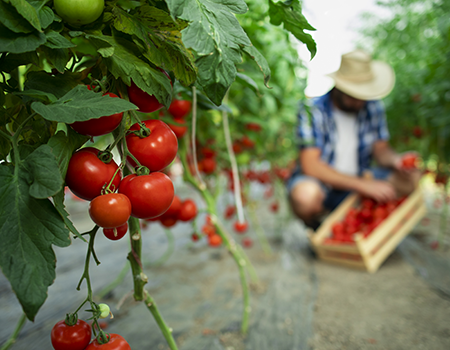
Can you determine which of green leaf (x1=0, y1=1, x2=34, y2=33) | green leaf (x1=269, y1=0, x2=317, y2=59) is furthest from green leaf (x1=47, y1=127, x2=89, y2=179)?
green leaf (x1=269, y1=0, x2=317, y2=59)

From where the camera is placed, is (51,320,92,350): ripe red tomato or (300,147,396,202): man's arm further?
(300,147,396,202): man's arm

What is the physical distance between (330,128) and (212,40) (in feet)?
6.85

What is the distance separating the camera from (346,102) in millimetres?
2207

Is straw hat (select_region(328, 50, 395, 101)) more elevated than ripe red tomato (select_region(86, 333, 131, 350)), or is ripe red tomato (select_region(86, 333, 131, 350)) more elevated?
ripe red tomato (select_region(86, 333, 131, 350))

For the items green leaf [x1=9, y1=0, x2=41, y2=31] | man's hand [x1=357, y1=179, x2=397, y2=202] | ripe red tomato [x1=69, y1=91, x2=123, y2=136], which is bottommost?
man's hand [x1=357, y1=179, x2=397, y2=202]

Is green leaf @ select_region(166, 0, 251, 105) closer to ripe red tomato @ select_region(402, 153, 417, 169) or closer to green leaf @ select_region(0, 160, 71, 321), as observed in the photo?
green leaf @ select_region(0, 160, 71, 321)

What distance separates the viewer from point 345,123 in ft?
7.64

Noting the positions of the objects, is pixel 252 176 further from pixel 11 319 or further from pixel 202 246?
pixel 11 319

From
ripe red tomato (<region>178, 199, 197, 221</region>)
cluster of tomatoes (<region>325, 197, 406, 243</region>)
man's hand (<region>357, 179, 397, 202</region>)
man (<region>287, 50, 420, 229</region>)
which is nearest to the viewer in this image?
ripe red tomato (<region>178, 199, 197, 221</region>)

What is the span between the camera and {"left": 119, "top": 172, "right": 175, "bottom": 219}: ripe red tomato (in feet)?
1.21

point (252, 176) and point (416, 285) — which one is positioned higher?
point (416, 285)

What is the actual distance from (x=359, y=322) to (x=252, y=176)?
51.4 inches

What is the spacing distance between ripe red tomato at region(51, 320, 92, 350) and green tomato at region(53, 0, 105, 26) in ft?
1.31

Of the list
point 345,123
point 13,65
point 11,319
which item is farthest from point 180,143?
point 345,123
